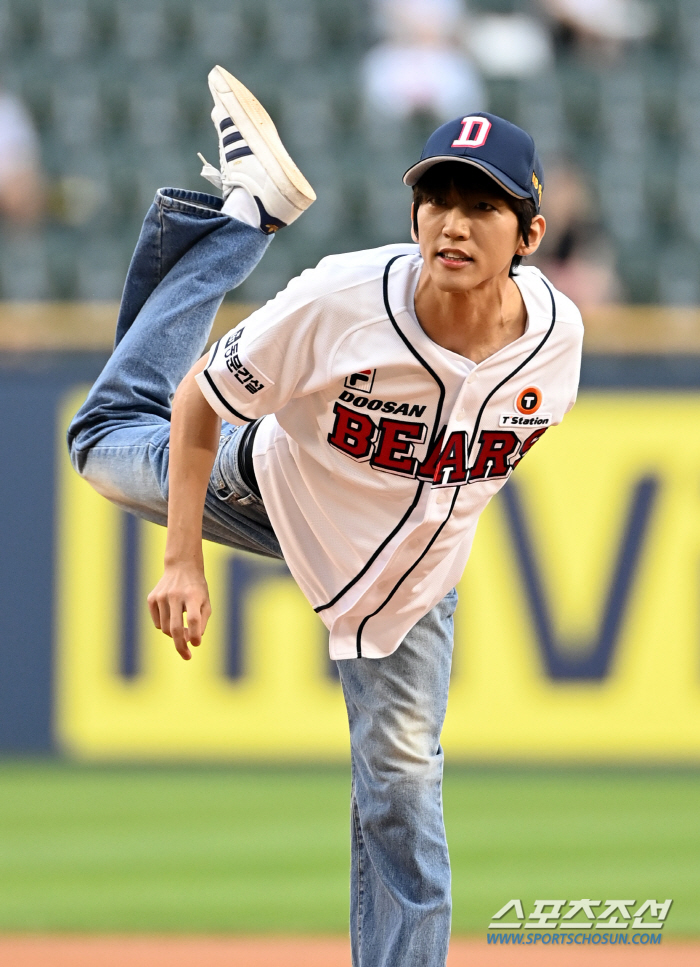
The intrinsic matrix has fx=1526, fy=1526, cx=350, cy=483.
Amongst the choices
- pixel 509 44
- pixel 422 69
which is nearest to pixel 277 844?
pixel 422 69

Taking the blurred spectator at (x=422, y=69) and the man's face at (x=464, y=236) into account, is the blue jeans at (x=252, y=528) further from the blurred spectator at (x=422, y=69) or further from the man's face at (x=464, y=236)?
the blurred spectator at (x=422, y=69)

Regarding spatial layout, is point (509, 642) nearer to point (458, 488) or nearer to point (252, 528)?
point (252, 528)

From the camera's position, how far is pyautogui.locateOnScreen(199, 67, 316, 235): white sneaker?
421 centimetres

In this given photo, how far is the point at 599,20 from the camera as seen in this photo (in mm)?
9781

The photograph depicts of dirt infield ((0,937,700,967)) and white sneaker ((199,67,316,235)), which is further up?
white sneaker ((199,67,316,235))

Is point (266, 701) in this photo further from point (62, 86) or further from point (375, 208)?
point (62, 86)

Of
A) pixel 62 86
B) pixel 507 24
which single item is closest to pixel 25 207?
pixel 62 86

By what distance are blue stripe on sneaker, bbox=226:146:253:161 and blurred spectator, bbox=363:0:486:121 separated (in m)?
5.21

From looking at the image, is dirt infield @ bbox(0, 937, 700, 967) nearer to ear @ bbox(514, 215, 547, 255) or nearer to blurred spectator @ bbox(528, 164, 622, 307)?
ear @ bbox(514, 215, 547, 255)

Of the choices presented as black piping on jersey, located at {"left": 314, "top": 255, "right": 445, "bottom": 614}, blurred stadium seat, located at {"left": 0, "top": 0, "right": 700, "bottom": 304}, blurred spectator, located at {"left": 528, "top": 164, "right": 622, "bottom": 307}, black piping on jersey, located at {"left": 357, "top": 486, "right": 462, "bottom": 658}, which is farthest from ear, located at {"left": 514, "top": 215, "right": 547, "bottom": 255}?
blurred stadium seat, located at {"left": 0, "top": 0, "right": 700, "bottom": 304}

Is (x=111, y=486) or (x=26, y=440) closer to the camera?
(x=111, y=486)

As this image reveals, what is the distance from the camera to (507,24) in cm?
991

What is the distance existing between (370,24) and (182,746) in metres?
5.09

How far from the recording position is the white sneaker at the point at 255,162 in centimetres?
Answer: 421
